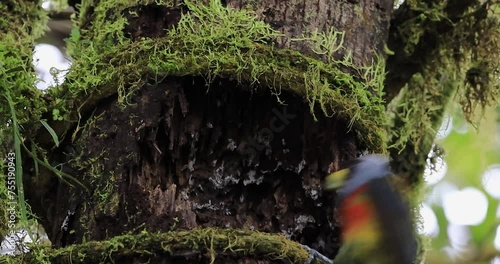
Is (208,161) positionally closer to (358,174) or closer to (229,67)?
(229,67)

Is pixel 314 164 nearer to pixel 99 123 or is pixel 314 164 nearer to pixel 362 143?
pixel 362 143

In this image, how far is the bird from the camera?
4.74 ft

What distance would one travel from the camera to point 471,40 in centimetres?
239

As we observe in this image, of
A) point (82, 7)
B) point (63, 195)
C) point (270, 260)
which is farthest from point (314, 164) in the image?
point (82, 7)

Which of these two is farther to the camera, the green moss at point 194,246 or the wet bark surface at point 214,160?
the wet bark surface at point 214,160

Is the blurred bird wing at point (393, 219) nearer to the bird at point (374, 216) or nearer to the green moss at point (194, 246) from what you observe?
the bird at point (374, 216)

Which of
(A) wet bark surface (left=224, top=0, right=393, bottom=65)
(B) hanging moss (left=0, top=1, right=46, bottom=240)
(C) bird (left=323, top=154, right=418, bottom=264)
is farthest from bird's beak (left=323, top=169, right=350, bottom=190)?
(B) hanging moss (left=0, top=1, right=46, bottom=240)

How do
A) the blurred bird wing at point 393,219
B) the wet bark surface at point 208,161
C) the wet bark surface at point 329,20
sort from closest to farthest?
the blurred bird wing at point 393,219 < the wet bark surface at point 208,161 < the wet bark surface at point 329,20

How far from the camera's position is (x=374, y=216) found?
1465mm

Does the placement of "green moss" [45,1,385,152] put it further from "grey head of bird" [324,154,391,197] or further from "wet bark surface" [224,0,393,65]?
"grey head of bird" [324,154,391,197]

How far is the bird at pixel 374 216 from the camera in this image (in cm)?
145

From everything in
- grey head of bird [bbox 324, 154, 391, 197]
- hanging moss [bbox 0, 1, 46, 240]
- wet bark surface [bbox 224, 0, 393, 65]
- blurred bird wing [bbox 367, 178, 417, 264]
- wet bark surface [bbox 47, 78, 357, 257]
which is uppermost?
→ wet bark surface [bbox 224, 0, 393, 65]

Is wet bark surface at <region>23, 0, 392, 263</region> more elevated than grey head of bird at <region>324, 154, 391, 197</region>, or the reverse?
wet bark surface at <region>23, 0, 392, 263</region>

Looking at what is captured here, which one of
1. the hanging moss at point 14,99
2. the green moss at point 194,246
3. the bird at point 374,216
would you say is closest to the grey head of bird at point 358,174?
the bird at point 374,216
